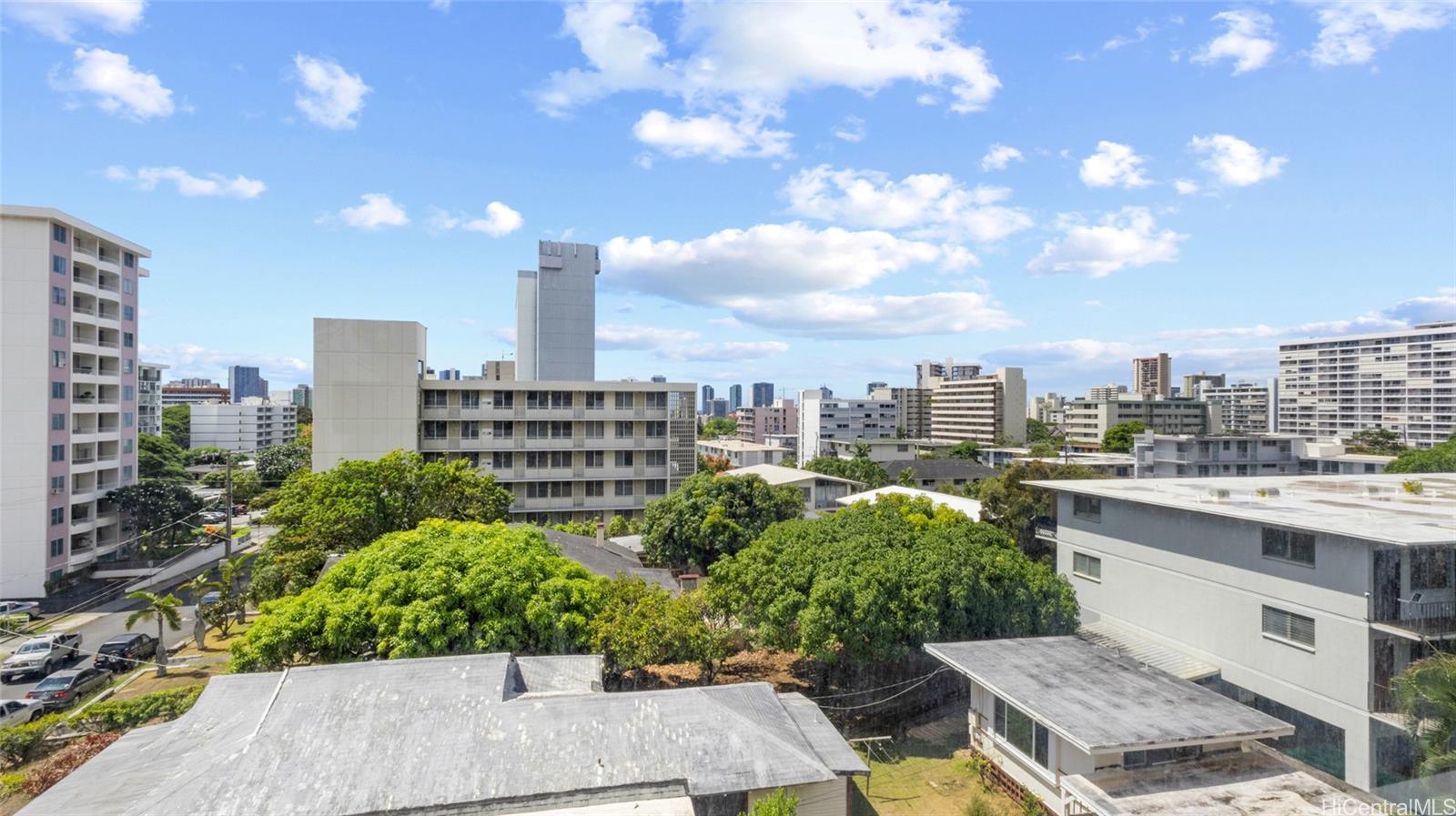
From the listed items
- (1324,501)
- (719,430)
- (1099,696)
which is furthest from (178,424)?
(1324,501)

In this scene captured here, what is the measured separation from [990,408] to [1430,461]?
2348 inches

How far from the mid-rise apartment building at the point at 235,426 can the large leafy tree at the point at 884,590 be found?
91668 mm

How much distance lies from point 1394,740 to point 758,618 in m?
12.7

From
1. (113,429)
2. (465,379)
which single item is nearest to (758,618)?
(465,379)

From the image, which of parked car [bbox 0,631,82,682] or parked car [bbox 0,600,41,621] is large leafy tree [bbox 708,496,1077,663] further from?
parked car [bbox 0,600,41,621]

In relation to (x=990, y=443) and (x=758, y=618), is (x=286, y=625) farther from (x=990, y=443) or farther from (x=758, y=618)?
(x=990, y=443)

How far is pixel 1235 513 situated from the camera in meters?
16.2

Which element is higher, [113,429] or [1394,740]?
[113,429]

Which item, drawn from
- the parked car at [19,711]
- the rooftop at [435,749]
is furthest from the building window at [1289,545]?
the parked car at [19,711]

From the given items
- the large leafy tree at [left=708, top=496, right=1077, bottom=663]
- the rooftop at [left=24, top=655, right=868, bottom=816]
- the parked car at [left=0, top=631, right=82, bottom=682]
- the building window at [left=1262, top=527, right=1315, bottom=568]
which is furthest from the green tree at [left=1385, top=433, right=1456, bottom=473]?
the parked car at [left=0, top=631, right=82, bottom=682]

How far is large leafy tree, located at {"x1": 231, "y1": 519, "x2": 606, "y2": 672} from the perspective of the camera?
47.7ft

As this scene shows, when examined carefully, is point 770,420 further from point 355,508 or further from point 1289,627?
point 1289,627

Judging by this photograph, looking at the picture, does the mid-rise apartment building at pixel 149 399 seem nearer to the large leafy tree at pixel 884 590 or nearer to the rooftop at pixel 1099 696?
the large leafy tree at pixel 884 590

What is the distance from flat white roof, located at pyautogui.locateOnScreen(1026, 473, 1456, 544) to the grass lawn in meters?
8.50
